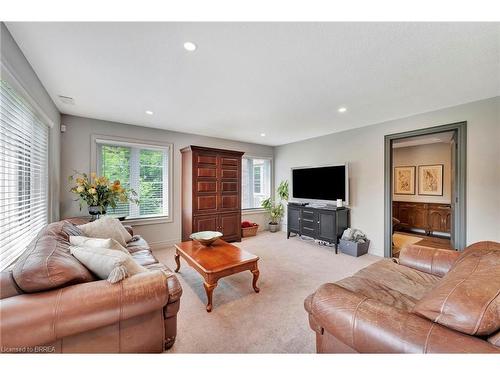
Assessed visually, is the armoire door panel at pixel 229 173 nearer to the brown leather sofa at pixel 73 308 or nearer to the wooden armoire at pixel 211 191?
the wooden armoire at pixel 211 191

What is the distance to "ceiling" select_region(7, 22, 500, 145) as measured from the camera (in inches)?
58.6

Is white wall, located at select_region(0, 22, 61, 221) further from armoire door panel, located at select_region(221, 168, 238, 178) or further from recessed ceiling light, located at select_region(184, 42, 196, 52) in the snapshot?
armoire door panel, located at select_region(221, 168, 238, 178)

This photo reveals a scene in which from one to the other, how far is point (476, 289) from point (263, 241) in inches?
150

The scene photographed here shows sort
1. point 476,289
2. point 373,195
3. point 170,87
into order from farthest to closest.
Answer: point 373,195 → point 170,87 → point 476,289

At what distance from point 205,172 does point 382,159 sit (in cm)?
322

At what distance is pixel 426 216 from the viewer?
5.11 meters

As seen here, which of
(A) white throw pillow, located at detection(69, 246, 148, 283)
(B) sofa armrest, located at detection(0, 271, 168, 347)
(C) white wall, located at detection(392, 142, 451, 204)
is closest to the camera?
(B) sofa armrest, located at detection(0, 271, 168, 347)

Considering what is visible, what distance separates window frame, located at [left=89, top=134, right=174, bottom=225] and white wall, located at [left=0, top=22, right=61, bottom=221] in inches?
17.8

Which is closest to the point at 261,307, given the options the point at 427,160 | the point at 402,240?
the point at 402,240

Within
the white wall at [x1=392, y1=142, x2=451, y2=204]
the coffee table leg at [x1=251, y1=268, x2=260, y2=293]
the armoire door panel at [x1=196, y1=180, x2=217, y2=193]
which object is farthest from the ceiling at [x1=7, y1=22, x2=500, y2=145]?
the white wall at [x1=392, y1=142, x2=451, y2=204]

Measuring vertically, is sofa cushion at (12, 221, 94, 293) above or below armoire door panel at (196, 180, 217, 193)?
below

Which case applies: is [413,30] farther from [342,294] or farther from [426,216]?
[426,216]

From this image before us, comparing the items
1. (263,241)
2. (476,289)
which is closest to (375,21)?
(476,289)

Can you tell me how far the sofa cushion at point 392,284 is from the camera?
1.44 meters
